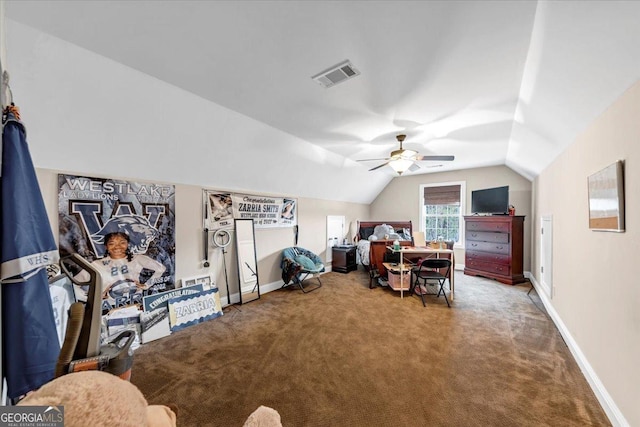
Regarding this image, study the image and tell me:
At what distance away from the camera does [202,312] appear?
3234 mm

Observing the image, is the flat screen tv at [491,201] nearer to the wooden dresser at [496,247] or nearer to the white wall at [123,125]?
the wooden dresser at [496,247]

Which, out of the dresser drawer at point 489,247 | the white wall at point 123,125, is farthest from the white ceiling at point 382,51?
the dresser drawer at point 489,247

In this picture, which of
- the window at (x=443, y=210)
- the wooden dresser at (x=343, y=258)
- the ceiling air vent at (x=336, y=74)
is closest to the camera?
the ceiling air vent at (x=336, y=74)

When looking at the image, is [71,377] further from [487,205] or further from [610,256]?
[487,205]

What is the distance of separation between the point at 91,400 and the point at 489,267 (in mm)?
6237

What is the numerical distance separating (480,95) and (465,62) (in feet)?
2.31

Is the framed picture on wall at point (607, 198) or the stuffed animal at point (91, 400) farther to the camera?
the framed picture on wall at point (607, 198)

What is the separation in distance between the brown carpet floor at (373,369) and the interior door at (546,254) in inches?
17.3

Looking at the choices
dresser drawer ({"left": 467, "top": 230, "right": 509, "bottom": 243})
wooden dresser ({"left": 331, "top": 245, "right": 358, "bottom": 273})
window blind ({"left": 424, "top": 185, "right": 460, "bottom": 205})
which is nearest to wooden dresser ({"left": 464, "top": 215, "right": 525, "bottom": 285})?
dresser drawer ({"left": 467, "top": 230, "right": 509, "bottom": 243})

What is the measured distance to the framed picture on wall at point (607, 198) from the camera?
1.59 meters

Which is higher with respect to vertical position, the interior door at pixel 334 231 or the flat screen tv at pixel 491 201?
the flat screen tv at pixel 491 201

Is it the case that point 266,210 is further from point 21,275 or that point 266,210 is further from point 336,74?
point 21,275

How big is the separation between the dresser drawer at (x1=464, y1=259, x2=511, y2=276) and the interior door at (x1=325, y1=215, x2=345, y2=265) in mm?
3046

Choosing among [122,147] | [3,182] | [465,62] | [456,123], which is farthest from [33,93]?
[456,123]
